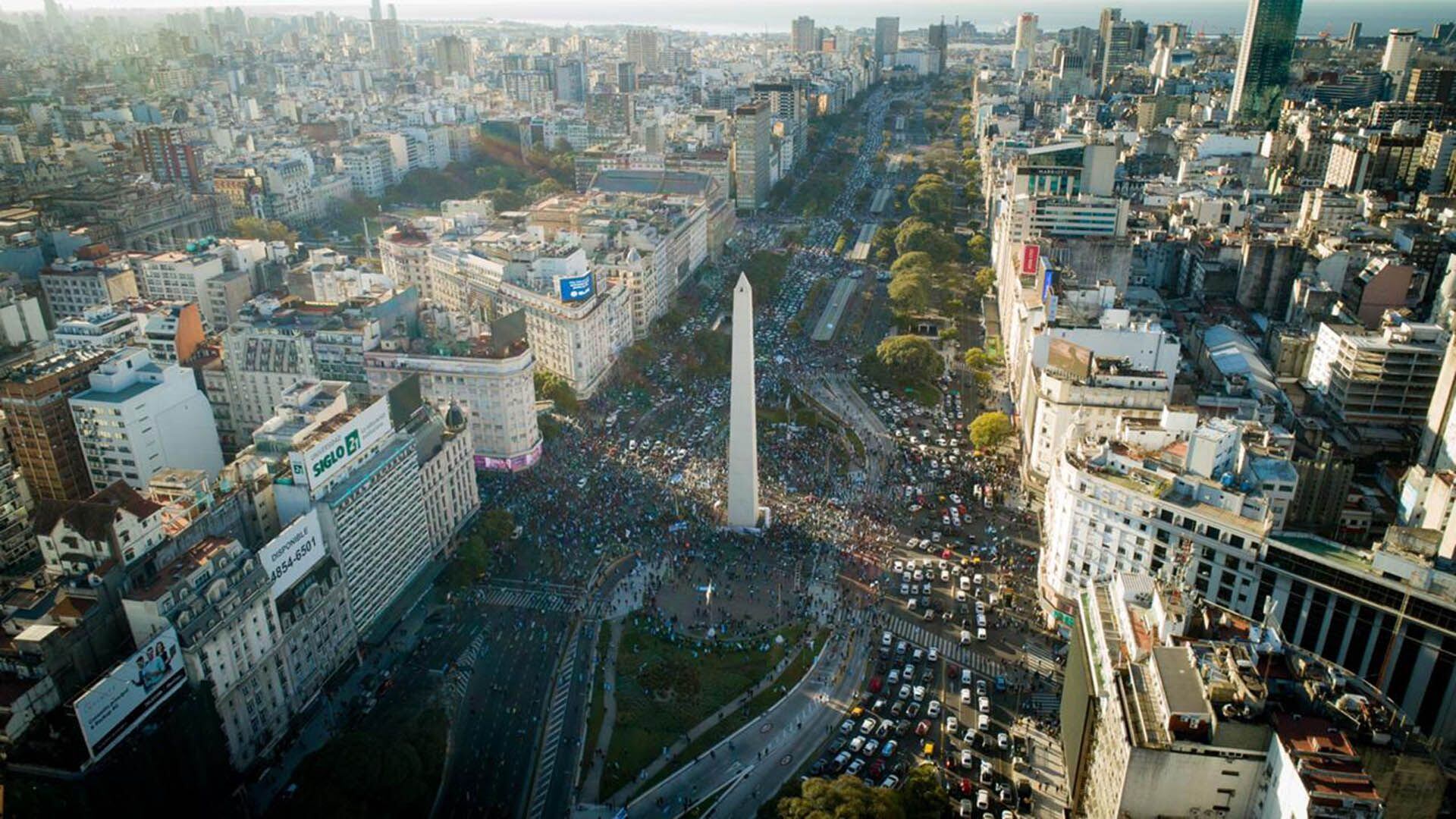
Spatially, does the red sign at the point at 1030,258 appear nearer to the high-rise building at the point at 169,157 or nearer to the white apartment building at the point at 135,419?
the white apartment building at the point at 135,419

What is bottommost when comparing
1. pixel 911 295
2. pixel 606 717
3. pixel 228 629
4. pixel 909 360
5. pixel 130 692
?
pixel 606 717

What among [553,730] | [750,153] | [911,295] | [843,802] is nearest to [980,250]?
[911,295]

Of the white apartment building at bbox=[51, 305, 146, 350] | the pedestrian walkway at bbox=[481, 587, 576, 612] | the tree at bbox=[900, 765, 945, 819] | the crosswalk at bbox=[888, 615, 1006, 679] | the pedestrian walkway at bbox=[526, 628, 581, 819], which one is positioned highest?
the white apartment building at bbox=[51, 305, 146, 350]

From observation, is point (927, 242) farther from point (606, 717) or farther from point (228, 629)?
point (228, 629)

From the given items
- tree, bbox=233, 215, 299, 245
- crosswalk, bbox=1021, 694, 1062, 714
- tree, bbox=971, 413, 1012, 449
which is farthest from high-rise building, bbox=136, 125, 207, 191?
crosswalk, bbox=1021, 694, 1062, 714

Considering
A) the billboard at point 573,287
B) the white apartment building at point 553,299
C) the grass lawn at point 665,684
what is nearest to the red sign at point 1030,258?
the white apartment building at point 553,299

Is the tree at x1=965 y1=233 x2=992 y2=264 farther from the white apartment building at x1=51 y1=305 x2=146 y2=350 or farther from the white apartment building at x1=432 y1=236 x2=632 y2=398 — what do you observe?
the white apartment building at x1=51 y1=305 x2=146 y2=350
